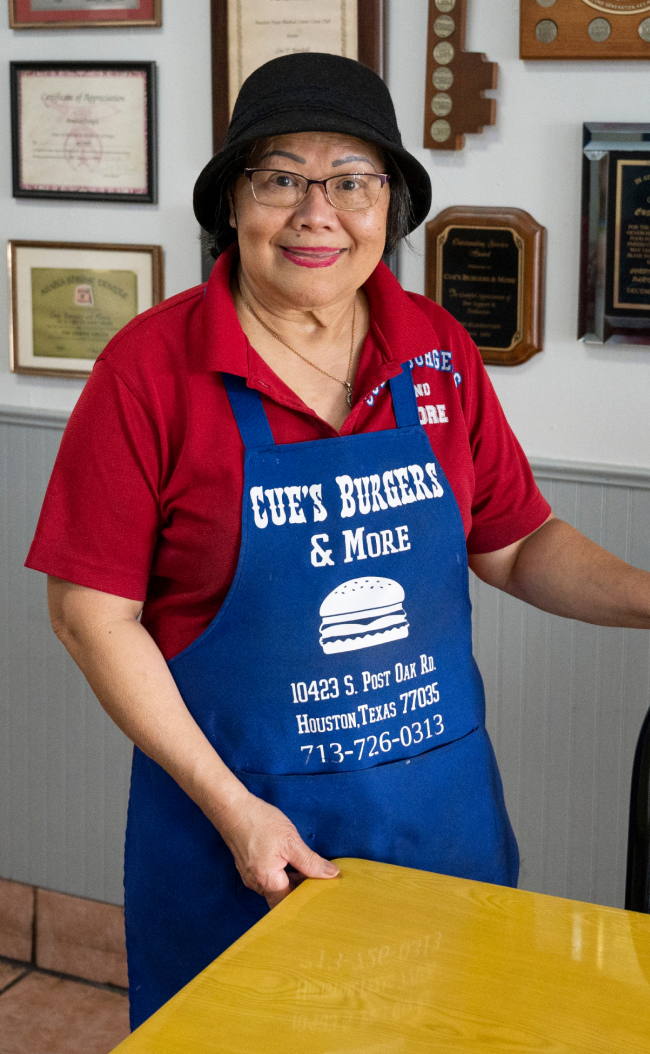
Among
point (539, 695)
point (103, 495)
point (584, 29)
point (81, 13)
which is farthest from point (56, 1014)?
point (584, 29)

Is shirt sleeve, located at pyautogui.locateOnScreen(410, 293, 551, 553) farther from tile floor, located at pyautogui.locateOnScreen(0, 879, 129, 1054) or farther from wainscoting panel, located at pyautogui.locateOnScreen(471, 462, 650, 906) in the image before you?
tile floor, located at pyautogui.locateOnScreen(0, 879, 129, 1054)

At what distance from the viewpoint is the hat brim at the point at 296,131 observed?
1.21 m

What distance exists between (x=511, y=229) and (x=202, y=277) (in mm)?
638

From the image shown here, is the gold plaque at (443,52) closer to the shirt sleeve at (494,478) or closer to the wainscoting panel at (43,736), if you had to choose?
the shirt sleeve at (494,478)

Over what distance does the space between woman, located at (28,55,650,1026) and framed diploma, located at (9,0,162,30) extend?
3.50ft

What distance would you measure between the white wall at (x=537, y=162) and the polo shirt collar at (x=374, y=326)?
0.63 metres

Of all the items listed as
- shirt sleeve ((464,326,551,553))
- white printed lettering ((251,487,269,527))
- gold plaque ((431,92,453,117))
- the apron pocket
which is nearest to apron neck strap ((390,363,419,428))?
shirt sleeve ((464,326,551,553))

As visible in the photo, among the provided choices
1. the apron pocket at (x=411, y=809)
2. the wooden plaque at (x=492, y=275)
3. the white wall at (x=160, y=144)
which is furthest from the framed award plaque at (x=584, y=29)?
the apron pocket at (x=411, y=809)

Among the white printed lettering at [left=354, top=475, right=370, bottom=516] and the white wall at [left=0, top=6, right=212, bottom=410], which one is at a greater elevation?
the white wall at [left=0, top=6, right=212, bottom=410]

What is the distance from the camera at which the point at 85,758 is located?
2.63 meters

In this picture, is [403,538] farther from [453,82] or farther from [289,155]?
[453,82]

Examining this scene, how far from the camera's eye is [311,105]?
1.22 meters

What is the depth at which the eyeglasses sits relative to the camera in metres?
1.27

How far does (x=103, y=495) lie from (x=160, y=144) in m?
1.31
